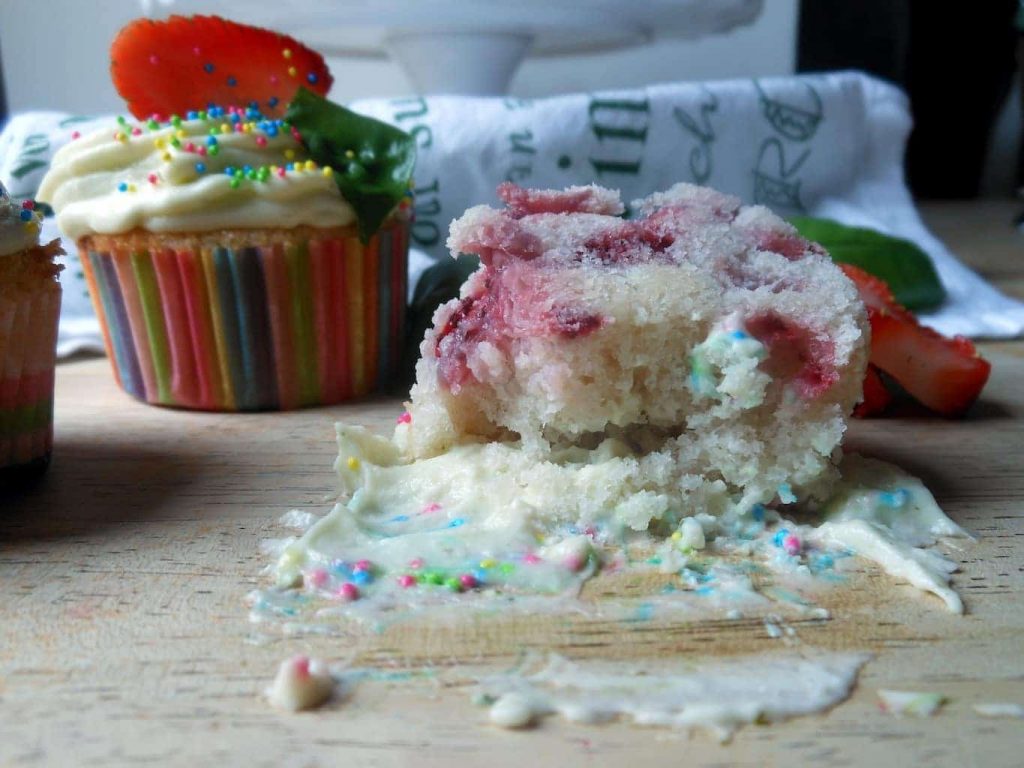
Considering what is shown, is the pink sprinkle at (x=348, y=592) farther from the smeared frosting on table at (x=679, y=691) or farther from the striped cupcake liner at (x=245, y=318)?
the striped cupcake liner at (x=245, y=318)

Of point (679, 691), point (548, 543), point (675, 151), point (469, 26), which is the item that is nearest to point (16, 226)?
point (548, 543)

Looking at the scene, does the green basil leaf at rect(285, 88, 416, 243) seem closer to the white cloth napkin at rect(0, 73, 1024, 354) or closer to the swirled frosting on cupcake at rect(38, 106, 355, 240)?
the swirled frosting on cupcake at rect(38, 106, 355, 240)

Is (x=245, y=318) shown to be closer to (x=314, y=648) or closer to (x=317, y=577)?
(x=317, y=577)

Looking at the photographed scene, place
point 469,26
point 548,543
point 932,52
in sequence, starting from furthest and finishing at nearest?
point 932,52 → point 469,26 → point 548,543

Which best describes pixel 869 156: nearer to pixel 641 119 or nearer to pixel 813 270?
pixel 641 119

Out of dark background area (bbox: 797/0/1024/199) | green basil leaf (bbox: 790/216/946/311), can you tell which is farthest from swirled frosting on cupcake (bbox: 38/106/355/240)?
dark background area (bbox: 797/0/1024/199)

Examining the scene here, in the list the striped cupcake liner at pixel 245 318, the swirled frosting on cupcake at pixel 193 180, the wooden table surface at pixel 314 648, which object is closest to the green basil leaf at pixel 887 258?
the wooden table surface at pixel 314 648

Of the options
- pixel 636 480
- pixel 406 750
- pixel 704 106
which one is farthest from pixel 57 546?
pixel 704 106
